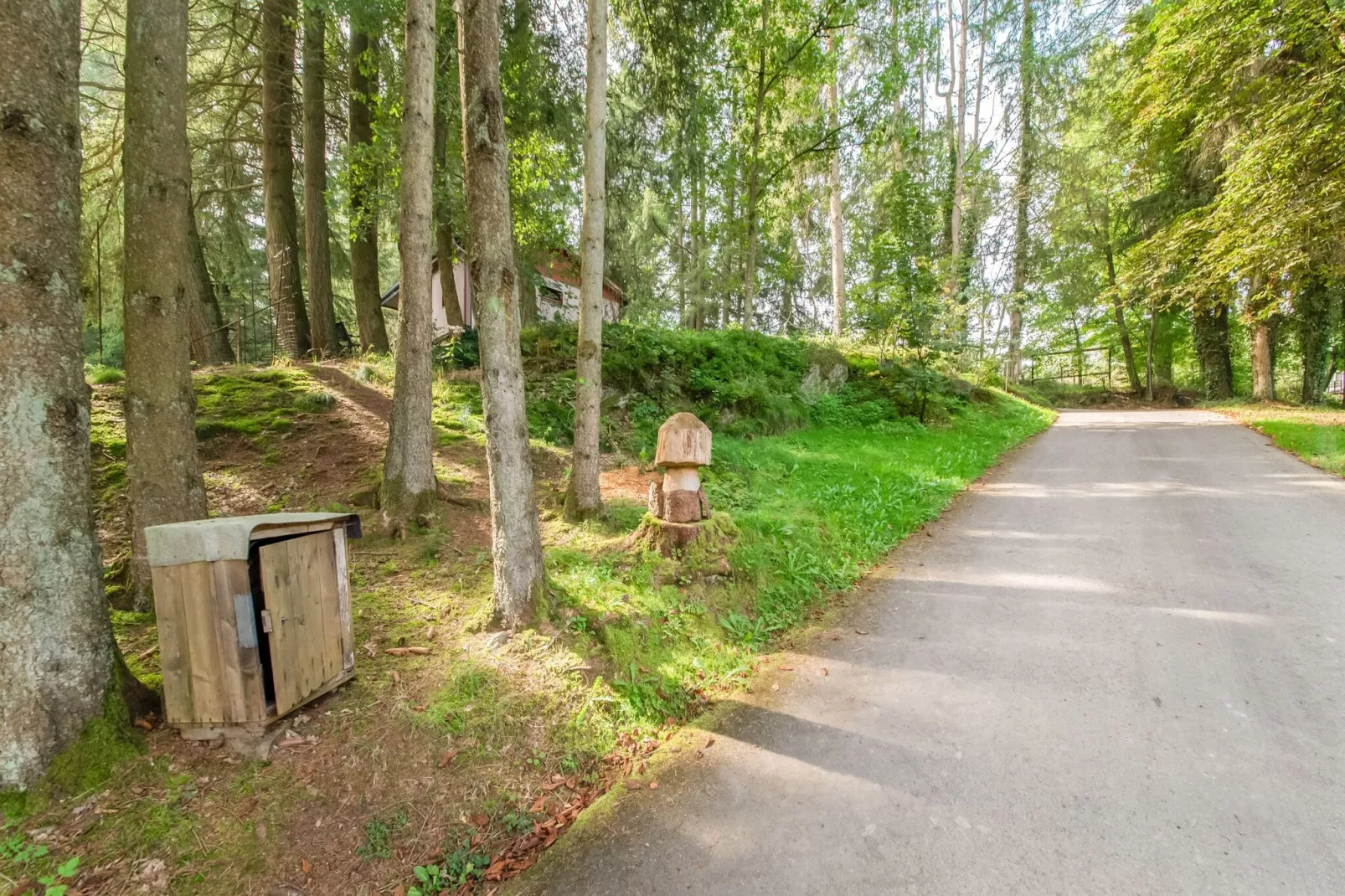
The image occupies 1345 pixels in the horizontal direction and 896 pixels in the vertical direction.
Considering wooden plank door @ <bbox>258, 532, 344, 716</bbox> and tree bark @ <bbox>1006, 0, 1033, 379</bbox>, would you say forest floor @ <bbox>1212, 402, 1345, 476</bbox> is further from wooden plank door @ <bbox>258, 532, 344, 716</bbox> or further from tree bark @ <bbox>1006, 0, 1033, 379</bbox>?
wooden plank door @ <bbox>258, 532, 344, 716</bbox>

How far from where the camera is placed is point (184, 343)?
3141 millimetres

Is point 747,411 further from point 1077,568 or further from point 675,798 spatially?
point 675,798

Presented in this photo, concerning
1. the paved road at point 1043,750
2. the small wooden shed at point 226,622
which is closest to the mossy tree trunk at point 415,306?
the small wooden shed at point 226,622

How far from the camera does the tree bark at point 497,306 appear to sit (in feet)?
10.00

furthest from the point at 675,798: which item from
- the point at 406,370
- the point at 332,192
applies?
the point at 332,192

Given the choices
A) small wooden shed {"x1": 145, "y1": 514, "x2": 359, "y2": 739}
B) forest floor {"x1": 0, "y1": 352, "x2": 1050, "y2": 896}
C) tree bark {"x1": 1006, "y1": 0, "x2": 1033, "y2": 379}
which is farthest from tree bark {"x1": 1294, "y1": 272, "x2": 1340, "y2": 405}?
small wooden shed {"x1": 145, "y1": 514, "x2": 359, "y2": 739}

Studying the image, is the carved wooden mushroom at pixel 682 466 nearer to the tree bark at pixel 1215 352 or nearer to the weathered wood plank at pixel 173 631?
the weathered wood plank at pixel 173 631

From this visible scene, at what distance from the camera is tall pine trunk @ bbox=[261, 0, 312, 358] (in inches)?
332

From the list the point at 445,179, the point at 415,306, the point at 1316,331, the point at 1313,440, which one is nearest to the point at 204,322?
the point at 445,179

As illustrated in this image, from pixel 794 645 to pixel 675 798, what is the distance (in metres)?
1.51

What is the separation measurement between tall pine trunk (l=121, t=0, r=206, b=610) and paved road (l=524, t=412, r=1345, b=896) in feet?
9.85

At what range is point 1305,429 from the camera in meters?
8.90

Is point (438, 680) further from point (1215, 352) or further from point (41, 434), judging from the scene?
point (1215, 352)

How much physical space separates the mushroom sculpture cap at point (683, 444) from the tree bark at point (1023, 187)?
15303 mm
